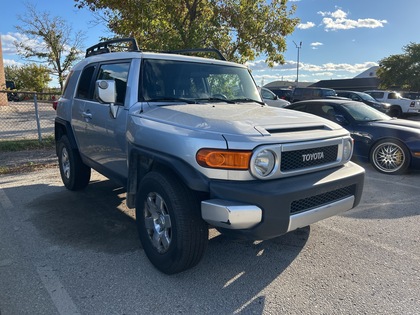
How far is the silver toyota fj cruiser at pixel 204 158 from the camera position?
2582 mm

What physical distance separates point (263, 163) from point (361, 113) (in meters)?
5.94

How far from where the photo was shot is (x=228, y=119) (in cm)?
295

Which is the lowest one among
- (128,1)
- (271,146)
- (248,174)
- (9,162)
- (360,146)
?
(9,162)

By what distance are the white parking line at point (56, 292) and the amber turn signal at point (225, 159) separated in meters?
1.51

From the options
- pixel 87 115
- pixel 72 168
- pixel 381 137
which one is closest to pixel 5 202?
pixel 72 168

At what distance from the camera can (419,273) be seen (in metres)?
3.09

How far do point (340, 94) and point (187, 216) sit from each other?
61.8 feet

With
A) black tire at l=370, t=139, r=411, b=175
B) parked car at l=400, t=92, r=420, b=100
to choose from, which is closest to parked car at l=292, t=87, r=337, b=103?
parked car at l=400, t=92, r=420, b=100

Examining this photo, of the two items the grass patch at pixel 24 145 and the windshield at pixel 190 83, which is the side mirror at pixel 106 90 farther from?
the grass patch at pixel 24 145

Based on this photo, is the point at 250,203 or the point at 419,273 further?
the point at 419,273

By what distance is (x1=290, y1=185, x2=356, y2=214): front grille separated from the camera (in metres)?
2.73

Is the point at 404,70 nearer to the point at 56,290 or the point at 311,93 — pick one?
the point at 311,93

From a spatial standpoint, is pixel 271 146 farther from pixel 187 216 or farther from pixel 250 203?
pixel 187 216

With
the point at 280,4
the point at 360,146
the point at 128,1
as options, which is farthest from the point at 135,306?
the point at 280,4
